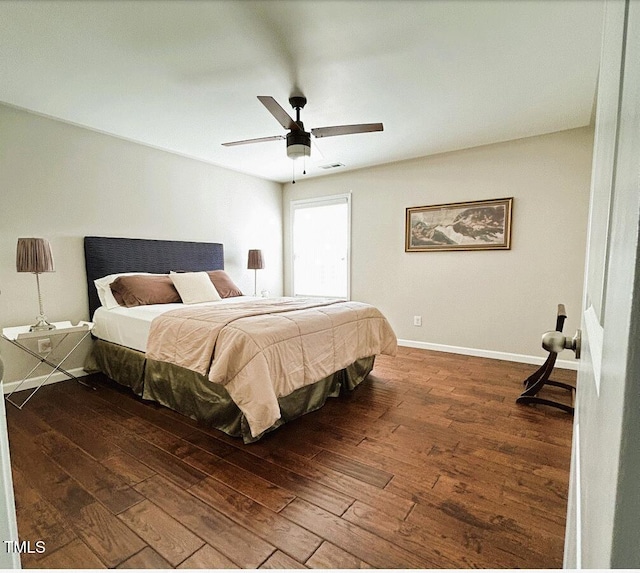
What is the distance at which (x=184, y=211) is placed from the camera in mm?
4051

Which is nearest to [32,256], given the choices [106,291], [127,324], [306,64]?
[106,291]

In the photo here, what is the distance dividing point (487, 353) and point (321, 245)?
2738 millimetres

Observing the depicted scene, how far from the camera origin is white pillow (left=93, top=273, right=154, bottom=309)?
3098 mm

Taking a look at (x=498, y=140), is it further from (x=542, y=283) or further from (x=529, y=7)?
(x=529, y=7)

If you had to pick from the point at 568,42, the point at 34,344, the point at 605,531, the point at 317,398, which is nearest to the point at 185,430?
the point at 317,398

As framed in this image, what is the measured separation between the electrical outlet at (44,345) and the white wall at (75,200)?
149mm

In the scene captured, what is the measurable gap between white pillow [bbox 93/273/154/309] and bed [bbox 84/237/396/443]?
11 mm

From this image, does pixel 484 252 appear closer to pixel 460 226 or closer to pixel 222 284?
pixel 460 226

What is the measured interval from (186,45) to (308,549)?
2702 millimetres

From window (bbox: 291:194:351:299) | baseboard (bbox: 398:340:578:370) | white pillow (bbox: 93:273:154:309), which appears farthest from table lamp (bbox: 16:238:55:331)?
baseboard (bbox: 398:340:578:370)

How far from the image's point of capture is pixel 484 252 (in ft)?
12.3

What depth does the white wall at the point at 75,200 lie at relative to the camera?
9.11 ft

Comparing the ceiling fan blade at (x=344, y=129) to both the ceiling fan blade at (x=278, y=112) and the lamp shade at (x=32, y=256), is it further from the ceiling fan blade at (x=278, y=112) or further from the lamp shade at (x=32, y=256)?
the lamp shade at (x=32, y=256)

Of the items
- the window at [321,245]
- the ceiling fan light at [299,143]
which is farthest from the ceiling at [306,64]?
the window at [321,245]
